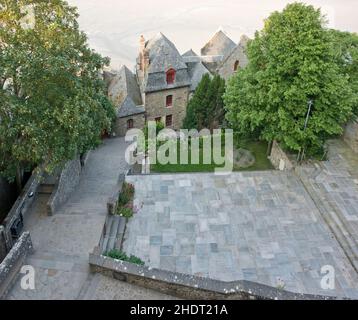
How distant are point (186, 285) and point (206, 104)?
19796mm

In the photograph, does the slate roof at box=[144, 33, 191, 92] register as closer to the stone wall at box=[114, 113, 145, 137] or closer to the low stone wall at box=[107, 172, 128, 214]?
the stone wall at box=[114, 113, 145, 137]

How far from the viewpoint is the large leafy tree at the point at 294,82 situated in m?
19.5

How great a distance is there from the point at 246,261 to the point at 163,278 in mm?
4612

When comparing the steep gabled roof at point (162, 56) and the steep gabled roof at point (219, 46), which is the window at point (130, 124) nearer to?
the steep gabled roof at point (162, 56)

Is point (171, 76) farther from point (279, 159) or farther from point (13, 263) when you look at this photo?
point (13, 263)

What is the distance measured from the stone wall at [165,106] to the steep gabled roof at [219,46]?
24.7 ft

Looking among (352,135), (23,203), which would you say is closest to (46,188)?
(23,203)

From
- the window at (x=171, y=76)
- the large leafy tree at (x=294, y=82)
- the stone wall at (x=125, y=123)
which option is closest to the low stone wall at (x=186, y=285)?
the large leafy tree at (x=294, y=82)

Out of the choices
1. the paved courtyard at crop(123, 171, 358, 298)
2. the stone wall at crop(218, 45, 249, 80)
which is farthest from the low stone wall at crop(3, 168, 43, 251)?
the stone wall at crop(218, 45, 249, 80)

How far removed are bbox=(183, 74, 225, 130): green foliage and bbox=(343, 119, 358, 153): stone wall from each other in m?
9.76

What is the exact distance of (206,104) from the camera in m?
30.2

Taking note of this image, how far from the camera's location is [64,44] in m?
14.6
